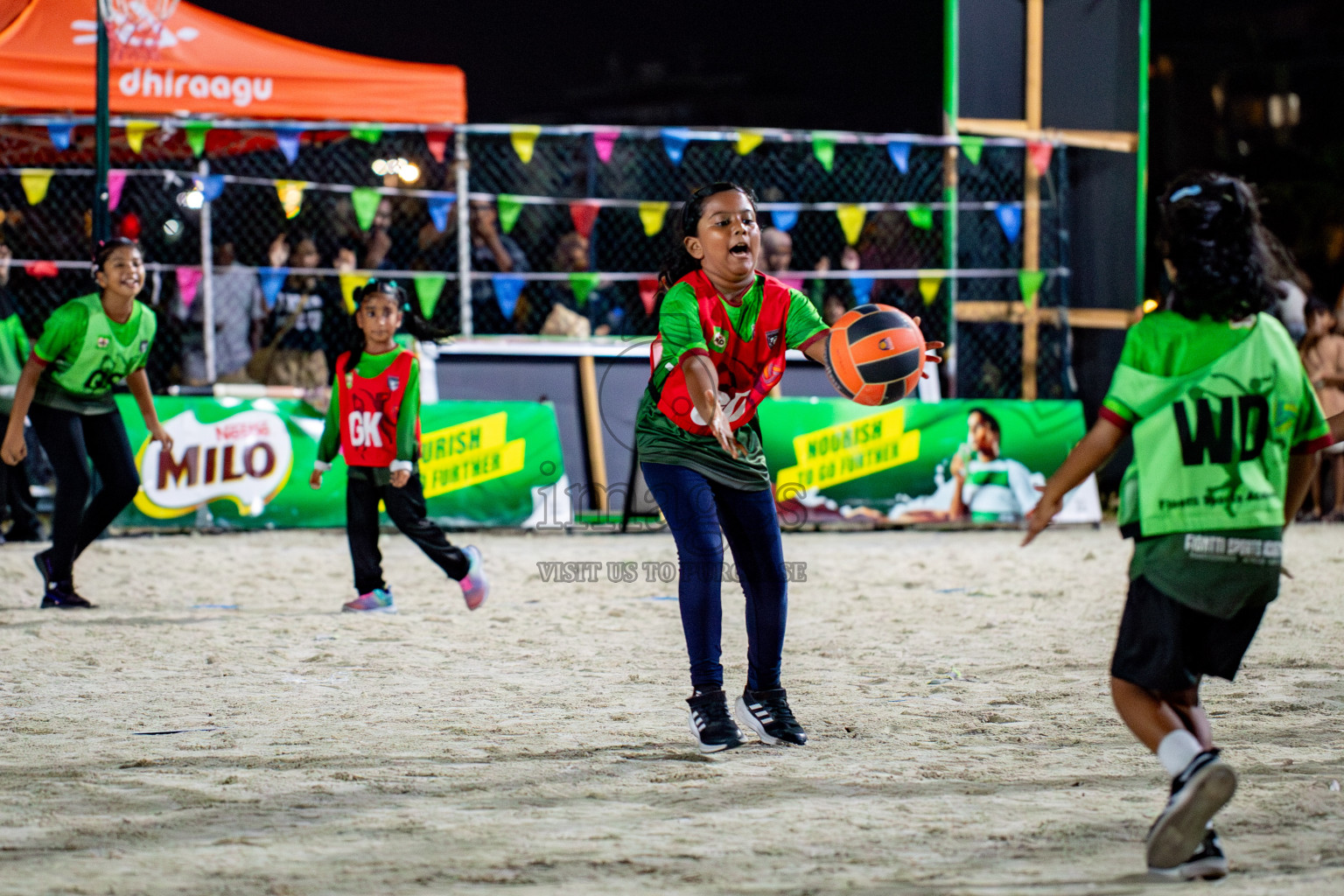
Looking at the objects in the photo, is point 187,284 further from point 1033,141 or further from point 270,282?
point 1033,141

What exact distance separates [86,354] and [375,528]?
5.70ft

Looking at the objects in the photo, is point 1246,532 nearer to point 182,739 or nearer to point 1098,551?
point 182,739

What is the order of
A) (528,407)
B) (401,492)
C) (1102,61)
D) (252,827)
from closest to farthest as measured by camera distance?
→ (252,827) < (401,492) < (528,407) < (1102,61)

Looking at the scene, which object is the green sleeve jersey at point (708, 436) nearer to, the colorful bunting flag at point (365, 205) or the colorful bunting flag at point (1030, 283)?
the colorful bunting flag at point (365, 205)

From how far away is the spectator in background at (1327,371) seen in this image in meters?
13.2

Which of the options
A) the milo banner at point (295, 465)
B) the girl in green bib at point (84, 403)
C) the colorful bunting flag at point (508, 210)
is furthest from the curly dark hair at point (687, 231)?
the colorful bunting flag at point (508, 210)

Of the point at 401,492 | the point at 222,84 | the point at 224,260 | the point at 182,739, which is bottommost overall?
the point at 182,739

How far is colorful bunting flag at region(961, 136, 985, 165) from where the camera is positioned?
12.8 metres

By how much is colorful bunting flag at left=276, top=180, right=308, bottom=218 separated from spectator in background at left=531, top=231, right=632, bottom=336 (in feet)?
7.29

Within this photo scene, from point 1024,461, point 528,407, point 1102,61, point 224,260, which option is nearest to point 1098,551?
point 1024,461

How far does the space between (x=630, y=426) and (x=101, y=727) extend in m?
7.39

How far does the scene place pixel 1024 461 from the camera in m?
12.1

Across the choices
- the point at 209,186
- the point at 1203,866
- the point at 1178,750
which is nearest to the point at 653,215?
the point at 209,186

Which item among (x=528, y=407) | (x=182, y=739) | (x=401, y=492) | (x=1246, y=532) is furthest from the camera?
(x=528, y=407)
